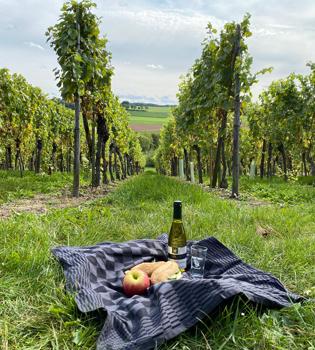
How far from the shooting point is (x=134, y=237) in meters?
4.04

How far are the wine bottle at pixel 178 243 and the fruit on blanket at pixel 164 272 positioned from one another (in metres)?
0.17

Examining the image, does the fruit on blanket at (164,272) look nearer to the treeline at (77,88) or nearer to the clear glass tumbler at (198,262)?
the clear glass tumbler at (198,262)

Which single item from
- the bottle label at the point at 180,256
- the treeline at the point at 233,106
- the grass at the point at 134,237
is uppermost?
the treeline at the point at 233,106

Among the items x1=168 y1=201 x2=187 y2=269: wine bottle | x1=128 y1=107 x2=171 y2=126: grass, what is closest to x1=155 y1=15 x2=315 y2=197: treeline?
x1=168 y1=201 x2=187 y2=269: wine bottle

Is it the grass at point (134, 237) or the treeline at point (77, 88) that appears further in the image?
the treeline at point (77, 88)

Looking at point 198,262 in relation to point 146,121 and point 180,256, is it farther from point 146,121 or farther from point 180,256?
point 146,121

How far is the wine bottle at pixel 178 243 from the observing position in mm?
2820

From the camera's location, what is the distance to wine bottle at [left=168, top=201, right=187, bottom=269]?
2820mm

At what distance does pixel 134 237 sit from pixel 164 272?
4.91 feet

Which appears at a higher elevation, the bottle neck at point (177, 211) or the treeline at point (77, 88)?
the treeline at point (77, 88)

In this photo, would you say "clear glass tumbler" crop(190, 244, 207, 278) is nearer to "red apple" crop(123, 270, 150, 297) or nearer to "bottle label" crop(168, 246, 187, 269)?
"bottle label" crop(168, 246, 187, 269)

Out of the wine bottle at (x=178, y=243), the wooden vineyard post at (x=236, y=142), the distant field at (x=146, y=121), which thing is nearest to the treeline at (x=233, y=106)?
the wooden vineyard post at (x=236, y=142)

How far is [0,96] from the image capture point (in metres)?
11.2

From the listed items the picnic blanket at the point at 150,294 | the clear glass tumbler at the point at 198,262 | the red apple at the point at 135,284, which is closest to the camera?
the picnic blanket at the point at 150,294
